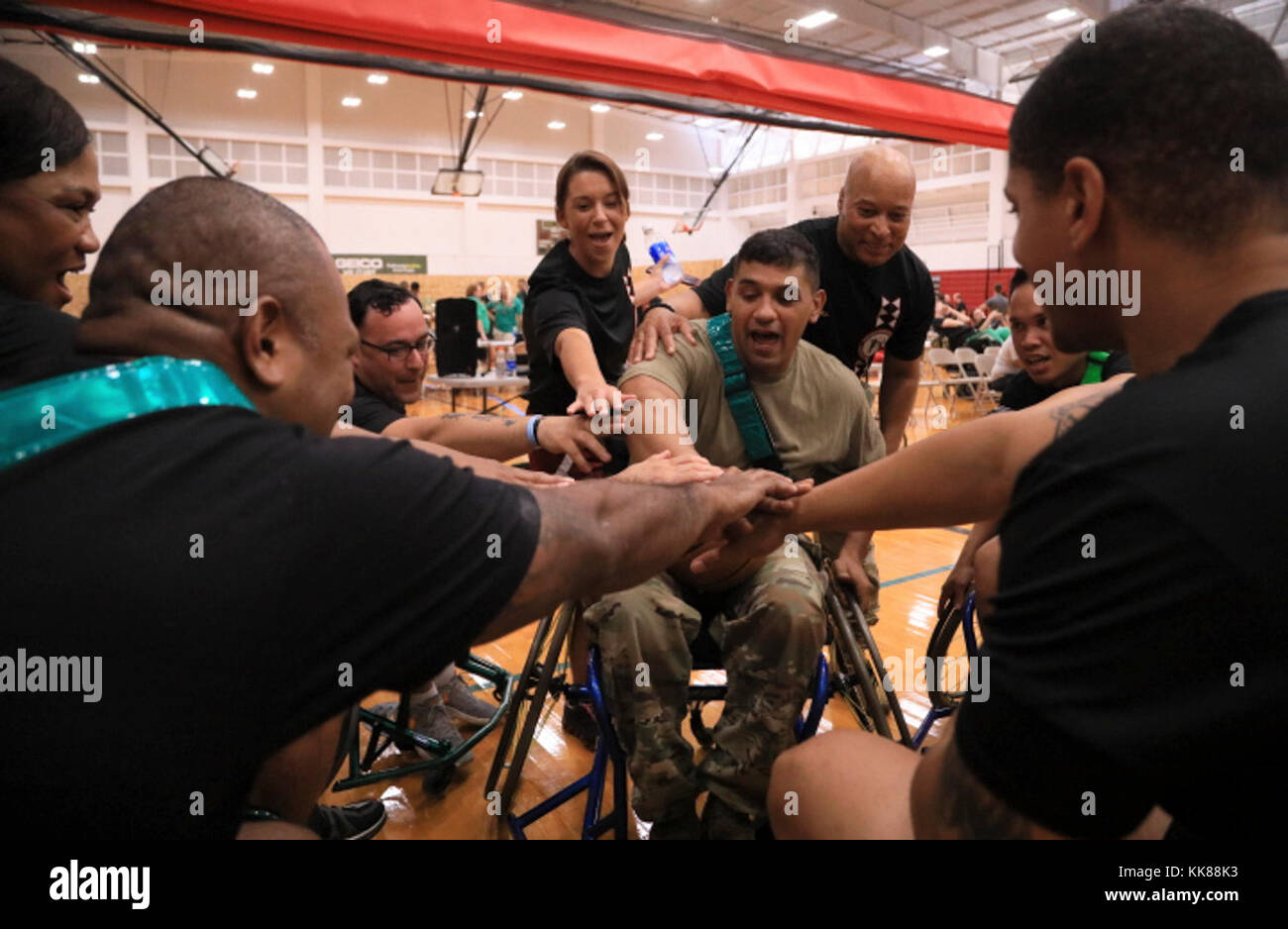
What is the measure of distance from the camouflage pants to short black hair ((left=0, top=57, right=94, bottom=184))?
155 cm

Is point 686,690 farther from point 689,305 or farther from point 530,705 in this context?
point 689,305

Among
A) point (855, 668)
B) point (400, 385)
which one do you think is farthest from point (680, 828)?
point (400, 385)

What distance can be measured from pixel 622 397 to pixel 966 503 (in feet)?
3.22

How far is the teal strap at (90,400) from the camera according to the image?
2.59 feet

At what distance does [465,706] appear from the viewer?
9.50 ft

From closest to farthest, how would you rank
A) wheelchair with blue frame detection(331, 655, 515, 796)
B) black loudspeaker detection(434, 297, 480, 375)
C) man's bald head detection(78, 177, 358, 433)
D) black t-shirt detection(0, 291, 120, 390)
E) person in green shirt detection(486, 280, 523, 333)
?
man's bald head detection(78, 177, 358, 433)
black t-shirt detection(0, 291, 120, 390)
wheelchair with blue frame detection(331, 655, 515, 796)
black loudspeaker detection(434, 297, 480, 375)
person in green shirt detection(486, 280, 523, 333)

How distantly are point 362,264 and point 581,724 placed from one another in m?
17.0

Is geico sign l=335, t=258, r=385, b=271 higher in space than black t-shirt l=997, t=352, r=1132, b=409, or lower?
higher

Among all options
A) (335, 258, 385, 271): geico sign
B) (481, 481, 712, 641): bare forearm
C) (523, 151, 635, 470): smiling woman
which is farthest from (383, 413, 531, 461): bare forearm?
(335, 258, 385, 271): geico sign

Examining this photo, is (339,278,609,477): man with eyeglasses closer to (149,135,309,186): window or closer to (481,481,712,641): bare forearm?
(481,481,712,641): bare forearm

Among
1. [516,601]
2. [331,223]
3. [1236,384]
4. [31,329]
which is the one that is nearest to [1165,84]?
[1236,384]

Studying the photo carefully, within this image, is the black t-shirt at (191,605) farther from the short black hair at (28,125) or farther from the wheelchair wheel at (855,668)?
the wheelchair wheel at (855,668)

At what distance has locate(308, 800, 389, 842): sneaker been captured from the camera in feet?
6.39

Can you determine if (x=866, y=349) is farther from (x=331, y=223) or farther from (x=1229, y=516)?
(x=331, y=223)
